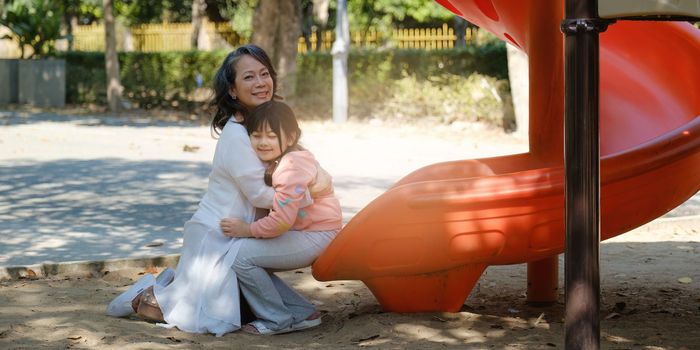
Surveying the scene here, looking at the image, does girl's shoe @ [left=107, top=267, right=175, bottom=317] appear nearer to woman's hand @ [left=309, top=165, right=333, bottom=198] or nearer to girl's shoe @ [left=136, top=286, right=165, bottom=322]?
girl's shoe @ [left=136, top=286, right=165, bottom=322]

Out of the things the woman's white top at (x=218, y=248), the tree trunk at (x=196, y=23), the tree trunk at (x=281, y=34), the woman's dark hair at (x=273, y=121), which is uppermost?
the tree trunk at (x=196, y=23)

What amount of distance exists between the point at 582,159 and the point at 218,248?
2.10m

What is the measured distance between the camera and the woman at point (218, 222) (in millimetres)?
4992

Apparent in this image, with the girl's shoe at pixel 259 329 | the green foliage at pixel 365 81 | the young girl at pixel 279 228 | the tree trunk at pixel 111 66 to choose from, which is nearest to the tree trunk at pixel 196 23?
the green foliage at pixel 365 81

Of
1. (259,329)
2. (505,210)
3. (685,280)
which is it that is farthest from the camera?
(685,280)

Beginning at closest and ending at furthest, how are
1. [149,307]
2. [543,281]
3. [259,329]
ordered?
[259,329] < [149,307] < [543,281]

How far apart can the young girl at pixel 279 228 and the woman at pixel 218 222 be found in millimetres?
64

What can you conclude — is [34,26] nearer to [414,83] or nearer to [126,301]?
[414,83]

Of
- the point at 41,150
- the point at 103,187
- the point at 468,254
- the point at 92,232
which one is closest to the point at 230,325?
the point at 468,254

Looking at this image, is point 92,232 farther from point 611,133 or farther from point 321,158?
point 321,158

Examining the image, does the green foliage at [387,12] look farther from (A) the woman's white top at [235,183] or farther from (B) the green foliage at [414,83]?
(A) the woman's white top at [235,183]

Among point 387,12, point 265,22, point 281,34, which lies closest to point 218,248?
point 265,22

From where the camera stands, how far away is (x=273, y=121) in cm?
504

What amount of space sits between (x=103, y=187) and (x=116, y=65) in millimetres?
13054
